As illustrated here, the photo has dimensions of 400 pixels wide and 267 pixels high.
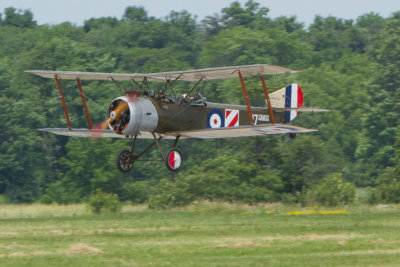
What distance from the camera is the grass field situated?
13.5m

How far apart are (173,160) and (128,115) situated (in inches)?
77.9

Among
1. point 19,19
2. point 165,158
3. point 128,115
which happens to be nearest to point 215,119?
point 165,158

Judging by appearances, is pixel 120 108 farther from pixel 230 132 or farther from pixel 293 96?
pixel 293 96

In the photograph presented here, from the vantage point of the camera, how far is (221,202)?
27.2 m

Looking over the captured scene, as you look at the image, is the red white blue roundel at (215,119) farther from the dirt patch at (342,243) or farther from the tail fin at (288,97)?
the dirt patch at (342,243)

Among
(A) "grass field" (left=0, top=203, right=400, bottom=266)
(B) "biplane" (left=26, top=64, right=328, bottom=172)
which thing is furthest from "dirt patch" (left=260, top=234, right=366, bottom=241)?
(B) "biplane" (left=26, top=64, right=328, bottom=172)

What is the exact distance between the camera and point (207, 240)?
15625 millimetres

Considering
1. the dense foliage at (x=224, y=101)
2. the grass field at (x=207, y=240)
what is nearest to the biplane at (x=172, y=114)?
the grass field at (x=207, y=240)

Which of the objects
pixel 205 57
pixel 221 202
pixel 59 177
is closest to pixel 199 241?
pixel 221 202

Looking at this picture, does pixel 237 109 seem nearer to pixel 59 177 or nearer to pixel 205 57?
pixel 59 177

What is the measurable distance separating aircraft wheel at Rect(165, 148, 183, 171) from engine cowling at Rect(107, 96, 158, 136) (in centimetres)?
108

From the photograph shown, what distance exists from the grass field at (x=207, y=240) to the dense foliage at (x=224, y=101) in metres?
8.31

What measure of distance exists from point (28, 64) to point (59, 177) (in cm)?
1438

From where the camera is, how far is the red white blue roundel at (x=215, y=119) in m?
20.9
